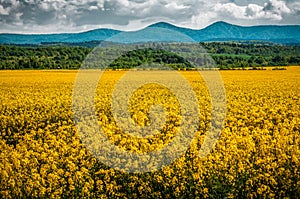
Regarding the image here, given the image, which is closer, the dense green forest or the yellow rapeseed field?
the yellow rapeseed field

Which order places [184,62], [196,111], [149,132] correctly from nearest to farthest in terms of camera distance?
[149,132] → [196,111] → [184,62]

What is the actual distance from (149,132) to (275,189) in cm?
420

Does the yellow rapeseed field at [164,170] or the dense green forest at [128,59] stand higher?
the yellow rapeseed field at [164,170]

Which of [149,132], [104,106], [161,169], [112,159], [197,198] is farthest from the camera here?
[104,106]

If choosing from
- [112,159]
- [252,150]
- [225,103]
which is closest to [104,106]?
[225,103]

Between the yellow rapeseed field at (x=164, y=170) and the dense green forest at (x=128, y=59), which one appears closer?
the yellow rapeseed field at (x=164, y=170)

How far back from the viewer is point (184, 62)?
6762 centimetres

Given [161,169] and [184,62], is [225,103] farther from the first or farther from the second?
[184,62]

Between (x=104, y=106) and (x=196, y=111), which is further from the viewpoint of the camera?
(x=104, y=106)

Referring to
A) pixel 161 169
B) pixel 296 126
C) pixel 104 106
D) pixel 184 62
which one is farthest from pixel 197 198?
pixel 184 62

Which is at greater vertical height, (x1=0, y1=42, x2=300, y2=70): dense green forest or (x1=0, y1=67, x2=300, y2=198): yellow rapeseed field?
(x1=0, y1=67, x2=300, y2=198): yellow rapeseed field

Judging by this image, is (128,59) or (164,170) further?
(128,59)

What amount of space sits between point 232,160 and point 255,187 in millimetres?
861

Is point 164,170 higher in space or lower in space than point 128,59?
higher
